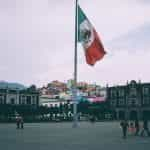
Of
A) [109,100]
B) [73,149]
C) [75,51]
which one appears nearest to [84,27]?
[75,51]

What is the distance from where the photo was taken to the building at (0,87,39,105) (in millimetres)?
112625

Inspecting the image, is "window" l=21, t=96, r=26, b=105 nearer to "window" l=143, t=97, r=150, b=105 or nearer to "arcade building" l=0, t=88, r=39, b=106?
"arcade building" l=0, t=88, r=39, b=106

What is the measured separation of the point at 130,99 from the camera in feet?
401

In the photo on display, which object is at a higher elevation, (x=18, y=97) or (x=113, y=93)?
(x=113, y=93)

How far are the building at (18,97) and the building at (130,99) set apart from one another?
23.8 m

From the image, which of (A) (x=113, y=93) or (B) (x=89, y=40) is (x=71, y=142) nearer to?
(B) (x=89, y=40)

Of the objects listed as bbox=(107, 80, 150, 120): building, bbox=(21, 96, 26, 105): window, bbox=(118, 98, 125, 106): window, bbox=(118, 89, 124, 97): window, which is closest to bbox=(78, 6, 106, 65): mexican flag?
bbox=(107, 80, 150, 120): building

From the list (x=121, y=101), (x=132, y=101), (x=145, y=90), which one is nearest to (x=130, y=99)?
(x=132, y=101)

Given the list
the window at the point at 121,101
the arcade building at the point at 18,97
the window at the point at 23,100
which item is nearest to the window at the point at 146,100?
the window at the point at 121,101

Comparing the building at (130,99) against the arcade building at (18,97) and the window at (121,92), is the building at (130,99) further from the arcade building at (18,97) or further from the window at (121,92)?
the arcade building at (18,97)

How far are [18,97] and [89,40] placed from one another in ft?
268

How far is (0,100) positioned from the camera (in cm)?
11075

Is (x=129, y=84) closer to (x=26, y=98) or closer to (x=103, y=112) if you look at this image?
(x=103, y=112)

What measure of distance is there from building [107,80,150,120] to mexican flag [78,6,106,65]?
78.1 meters
